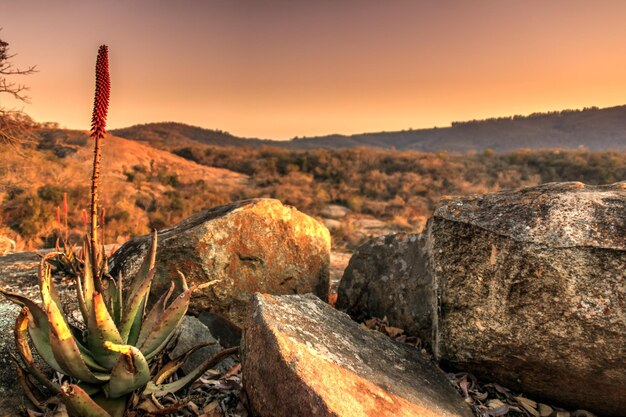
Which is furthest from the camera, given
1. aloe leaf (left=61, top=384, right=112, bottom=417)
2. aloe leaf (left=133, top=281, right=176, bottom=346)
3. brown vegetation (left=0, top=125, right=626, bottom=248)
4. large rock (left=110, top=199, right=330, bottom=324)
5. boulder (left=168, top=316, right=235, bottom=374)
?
brown vegetation (left=0, top=125, right=626, bottom=248)

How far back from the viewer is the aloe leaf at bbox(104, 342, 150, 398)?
2176mm

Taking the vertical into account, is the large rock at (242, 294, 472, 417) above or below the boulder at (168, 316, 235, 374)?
above

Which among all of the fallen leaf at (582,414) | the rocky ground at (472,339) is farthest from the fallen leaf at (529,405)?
the fallen leaf at (582,414)

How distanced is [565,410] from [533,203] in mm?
1471

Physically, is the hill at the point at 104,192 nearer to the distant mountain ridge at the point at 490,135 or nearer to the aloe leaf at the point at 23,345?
the aloe leaf at the point at 23,345

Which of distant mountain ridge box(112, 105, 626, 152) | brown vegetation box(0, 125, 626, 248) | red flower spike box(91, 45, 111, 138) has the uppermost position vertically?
distant mountain ridge box(112, 105, 626, 152)

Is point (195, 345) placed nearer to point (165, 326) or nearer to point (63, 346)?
point (165, 326)

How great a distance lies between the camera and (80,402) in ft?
6.98

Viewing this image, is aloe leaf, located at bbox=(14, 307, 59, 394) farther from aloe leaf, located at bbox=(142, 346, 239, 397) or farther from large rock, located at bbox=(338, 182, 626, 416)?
large rock, located at bbox=(338, 182, 626, 416)

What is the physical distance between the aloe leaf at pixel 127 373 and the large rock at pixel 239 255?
1.54 meters

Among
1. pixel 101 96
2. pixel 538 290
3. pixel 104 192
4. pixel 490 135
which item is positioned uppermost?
pixel 490 135

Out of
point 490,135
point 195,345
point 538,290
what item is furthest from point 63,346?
point 490,135

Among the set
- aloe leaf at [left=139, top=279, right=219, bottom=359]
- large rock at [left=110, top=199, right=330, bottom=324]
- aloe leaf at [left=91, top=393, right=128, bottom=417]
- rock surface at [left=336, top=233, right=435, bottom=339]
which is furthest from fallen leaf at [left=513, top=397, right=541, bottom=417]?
aloe leaf at [left=91, top=393, right=128, bottom=417]

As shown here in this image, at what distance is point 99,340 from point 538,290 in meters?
2.72
